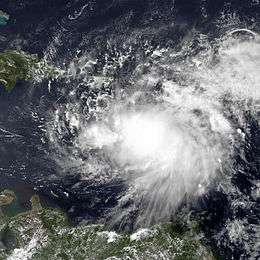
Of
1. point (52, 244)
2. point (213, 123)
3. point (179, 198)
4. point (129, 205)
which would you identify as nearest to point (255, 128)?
point (213, 123)

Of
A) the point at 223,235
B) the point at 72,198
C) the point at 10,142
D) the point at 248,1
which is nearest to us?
the point at 223,235

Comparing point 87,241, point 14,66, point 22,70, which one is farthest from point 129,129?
point 14,66

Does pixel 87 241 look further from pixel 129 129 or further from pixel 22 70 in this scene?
pixel 22 70

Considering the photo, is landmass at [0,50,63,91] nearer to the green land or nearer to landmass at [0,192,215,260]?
the green land

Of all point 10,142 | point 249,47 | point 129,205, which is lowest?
point 129,205

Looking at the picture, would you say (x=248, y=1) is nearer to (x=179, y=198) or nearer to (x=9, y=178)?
(x=179, y=198)
